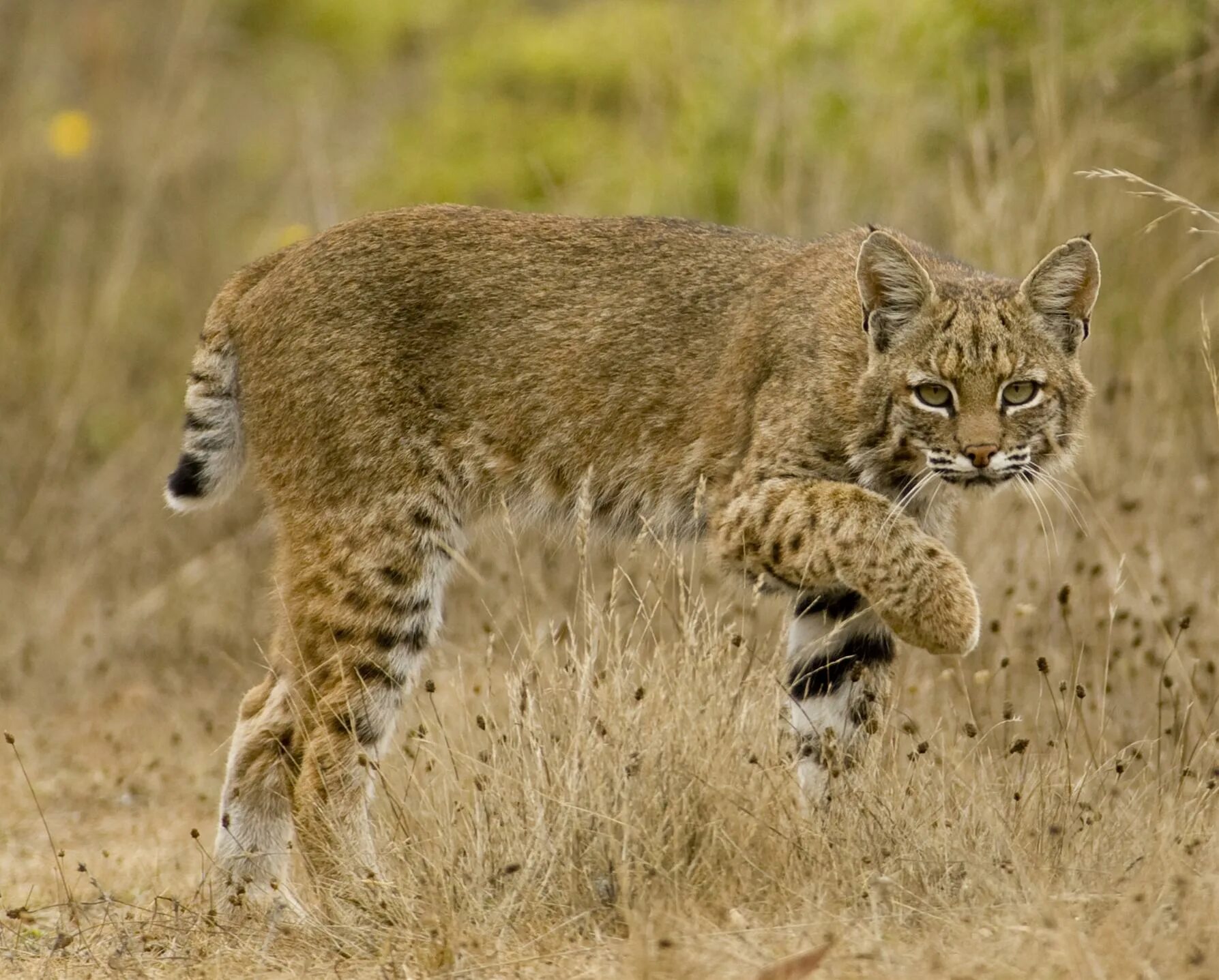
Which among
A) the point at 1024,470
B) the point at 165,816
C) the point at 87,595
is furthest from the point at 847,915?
the point at 87,595

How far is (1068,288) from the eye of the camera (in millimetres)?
5207

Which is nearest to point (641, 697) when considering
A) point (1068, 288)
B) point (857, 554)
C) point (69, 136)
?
point (857, 554)

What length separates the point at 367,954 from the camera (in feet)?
14.6

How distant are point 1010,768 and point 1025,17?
5219 millimetres

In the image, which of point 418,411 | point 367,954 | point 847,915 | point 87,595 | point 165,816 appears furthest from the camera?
point 87,595

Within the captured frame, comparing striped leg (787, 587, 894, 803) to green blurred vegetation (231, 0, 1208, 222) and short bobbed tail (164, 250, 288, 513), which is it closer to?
short bobbed tail (164, 250, 288, 513)

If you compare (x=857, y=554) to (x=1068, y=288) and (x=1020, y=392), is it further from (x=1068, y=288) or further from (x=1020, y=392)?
(x=1068, y=288)

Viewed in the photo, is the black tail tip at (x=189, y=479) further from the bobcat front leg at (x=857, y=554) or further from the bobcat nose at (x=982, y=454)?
the bobcat nose at (x=982, y=454)

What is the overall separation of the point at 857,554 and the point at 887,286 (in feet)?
2.61

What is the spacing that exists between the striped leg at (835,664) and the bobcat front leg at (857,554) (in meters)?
0.33

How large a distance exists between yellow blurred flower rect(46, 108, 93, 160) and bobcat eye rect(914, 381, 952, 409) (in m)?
7.77

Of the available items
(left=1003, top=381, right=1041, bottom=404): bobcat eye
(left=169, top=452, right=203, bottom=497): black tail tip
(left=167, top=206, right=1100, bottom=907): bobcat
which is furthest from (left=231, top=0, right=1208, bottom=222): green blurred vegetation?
(left=1003, top=381, right=1041, bottom=404): bobcat eye

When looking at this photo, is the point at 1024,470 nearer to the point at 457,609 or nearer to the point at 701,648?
the point at 701,648

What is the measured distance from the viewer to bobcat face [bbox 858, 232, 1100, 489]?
5.00m
